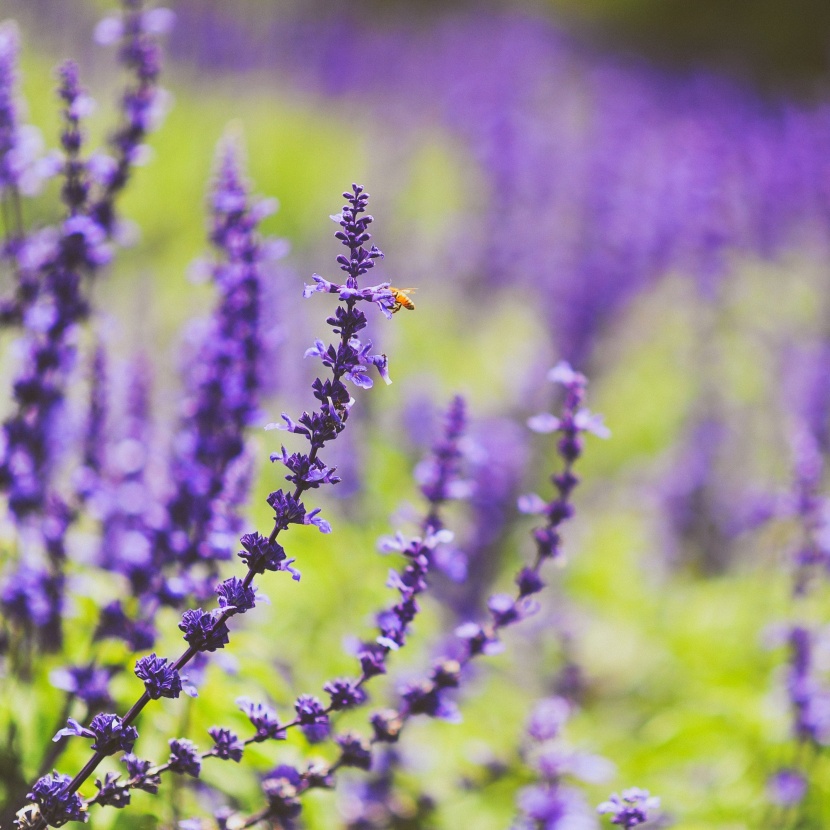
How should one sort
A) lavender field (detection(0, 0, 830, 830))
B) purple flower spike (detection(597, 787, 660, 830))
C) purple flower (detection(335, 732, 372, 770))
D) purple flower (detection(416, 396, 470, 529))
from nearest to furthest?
1. purple flower spike (detection(597, 787, 660, 830))
2. purple flower (detection(335, 732, 372, 770))
3. lavender field (detection(0, 0, 830, 830))
4. purple flower (detection(416, 396, 470, 529))

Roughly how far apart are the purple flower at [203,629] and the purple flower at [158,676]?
7 centimetres

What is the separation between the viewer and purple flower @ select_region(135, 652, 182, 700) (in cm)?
203

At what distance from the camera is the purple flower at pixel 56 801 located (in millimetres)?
2029

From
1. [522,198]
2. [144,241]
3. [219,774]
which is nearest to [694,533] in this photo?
[219,774]

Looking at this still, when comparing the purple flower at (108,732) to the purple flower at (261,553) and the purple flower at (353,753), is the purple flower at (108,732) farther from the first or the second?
the purple flower at (353,753)

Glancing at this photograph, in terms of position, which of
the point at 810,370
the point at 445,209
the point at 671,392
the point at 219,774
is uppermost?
the point at 445,209

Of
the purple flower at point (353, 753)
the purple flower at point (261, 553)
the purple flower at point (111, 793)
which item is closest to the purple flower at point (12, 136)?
the purple flower at point (261, 553)

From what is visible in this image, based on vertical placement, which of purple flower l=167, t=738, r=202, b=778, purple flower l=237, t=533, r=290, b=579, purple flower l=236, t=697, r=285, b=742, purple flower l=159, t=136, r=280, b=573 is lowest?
purple flower l=167, t=738, r=202, b=778

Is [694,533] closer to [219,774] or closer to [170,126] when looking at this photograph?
[219,774]

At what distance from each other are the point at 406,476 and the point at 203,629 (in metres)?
4.41

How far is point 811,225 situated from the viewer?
12.0m

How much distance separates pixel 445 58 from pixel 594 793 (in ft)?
51.8

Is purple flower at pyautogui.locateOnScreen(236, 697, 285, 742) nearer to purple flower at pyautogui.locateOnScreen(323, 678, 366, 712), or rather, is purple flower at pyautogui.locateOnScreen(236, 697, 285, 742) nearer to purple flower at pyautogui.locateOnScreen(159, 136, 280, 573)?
purple flower at pyautogui.locateOnScreen(323, 678, 366, 712)

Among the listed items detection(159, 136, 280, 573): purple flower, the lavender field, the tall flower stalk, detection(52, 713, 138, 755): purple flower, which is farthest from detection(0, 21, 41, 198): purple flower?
detection(52, 713, 138, 755): purple flower
